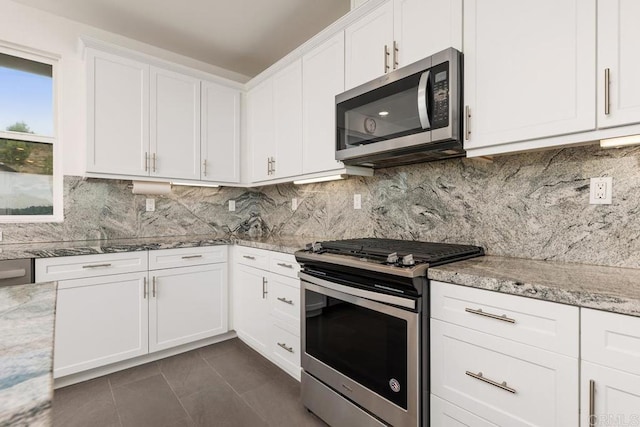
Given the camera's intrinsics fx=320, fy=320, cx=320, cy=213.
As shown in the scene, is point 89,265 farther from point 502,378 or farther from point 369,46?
point 502,378

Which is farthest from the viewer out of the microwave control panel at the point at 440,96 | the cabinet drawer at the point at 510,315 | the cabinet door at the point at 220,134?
the cabinet door at the point at 220,134

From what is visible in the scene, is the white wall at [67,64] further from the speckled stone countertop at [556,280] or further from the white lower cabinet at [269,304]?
the speckled stone countertop at [556,280]

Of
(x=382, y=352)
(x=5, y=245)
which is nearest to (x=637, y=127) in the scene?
(x=382, y=352)

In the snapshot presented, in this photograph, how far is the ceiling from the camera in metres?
2.47

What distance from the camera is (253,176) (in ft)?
10.5

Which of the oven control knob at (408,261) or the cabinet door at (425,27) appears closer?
the oven control knob at (408,261)

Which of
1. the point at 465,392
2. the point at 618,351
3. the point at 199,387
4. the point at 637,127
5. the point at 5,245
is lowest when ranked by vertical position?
the point at 199,387

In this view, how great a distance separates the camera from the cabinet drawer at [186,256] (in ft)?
8.37

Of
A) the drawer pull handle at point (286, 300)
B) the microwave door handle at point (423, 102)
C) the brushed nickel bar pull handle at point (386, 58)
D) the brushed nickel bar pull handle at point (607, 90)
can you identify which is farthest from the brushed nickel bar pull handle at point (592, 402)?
the brushed nickel bar pull handle at point (386, 58)

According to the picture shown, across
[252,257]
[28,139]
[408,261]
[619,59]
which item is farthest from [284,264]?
[28,139]

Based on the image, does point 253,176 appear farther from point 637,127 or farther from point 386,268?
point 637,127

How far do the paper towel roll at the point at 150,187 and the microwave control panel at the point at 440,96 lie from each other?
238 centimetres

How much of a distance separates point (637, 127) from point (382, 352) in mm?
1310

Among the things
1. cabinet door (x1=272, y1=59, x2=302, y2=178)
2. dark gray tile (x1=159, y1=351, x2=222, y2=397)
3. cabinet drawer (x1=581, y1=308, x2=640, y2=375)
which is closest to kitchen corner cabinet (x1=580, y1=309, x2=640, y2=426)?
cabinet drawer (x1=581, y1=308, x2=640, y2=375)
